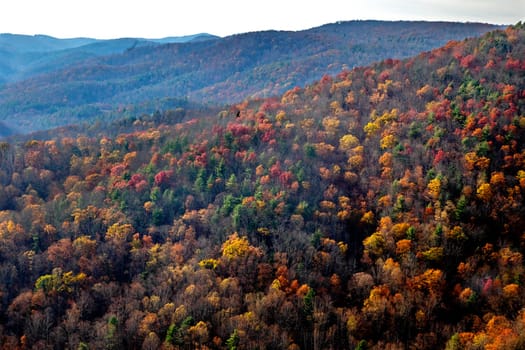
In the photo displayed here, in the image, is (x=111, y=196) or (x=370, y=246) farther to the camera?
(x=111, y=196)

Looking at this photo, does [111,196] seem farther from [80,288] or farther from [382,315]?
[382,315]

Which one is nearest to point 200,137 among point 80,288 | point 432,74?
point 80,288

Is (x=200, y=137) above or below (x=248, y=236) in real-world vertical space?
above

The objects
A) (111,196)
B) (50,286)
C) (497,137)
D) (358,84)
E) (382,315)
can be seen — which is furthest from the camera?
(358,84)

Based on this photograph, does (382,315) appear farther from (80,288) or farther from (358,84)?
(358,84)

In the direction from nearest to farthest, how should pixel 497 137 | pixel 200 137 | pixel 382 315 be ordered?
pixel 382 315
pixel 497 137
pixel 200 137

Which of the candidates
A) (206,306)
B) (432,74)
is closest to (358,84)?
(432,74)

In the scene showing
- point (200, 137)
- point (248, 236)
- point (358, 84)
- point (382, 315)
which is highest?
point (358, 84)
